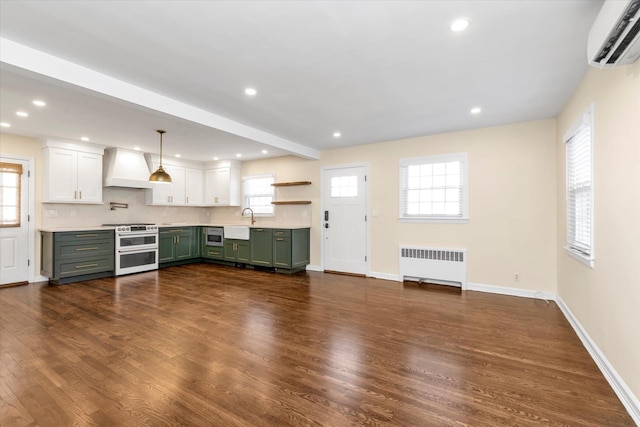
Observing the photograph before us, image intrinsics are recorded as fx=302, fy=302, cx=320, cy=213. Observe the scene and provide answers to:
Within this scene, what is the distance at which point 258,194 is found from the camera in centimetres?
741

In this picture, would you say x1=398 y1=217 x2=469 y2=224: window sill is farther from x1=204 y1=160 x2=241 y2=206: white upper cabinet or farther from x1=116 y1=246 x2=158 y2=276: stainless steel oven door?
x1=116 y1=246 x2=158 y2=276: stainless steel oven door

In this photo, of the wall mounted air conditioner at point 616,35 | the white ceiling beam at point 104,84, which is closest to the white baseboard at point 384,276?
the white ceiling beam at point 104,84

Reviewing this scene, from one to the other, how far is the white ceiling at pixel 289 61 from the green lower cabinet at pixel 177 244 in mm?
2930

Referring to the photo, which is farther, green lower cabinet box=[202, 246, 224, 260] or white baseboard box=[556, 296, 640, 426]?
green lower cabinet box=[202, 246, 224, 260]

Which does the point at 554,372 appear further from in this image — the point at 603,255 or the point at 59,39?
the point at 59,39

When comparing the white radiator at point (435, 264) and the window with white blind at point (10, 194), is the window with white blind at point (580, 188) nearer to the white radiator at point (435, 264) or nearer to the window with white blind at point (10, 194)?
the white radiator at point (435, 264)

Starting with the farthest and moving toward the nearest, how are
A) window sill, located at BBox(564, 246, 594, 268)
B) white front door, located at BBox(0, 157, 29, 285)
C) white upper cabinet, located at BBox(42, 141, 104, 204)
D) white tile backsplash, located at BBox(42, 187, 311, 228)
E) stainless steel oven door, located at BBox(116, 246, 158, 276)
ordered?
stainless steel oven door, located at BBox(116, 246, 158, 276) < white tile backsplash, located at BBox(42, 187, 311, 228) < white upper cabinet, located at BBox(42, 141, 104, 204) < white front door, located at BBox(0, 157, 29, 285) < window sill, located at BBox(564, 246, 594, 268)

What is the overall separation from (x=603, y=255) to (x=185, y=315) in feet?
13.7

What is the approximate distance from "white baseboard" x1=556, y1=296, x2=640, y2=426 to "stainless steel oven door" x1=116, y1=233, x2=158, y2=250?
703 centimetres

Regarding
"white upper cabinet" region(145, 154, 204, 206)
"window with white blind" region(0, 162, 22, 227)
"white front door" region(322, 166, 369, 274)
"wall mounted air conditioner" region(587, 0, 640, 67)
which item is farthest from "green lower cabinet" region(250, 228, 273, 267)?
"wall mounted air conditioner" region(587, 0, 640, 67)

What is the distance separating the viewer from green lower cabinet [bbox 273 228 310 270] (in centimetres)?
605

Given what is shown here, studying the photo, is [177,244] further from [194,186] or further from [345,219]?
[345,219]

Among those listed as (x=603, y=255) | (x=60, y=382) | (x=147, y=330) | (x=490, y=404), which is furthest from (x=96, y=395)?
(x=603, y=255)

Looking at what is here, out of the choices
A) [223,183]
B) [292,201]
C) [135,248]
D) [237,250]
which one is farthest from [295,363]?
[223,183]
